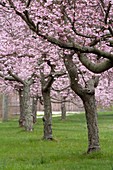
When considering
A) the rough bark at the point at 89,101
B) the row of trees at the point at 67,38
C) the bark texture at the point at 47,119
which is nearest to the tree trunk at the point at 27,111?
the row of trees at the point at 67,38

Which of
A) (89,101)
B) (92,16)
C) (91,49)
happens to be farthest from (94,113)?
(91,49)

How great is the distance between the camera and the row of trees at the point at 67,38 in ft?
31.9

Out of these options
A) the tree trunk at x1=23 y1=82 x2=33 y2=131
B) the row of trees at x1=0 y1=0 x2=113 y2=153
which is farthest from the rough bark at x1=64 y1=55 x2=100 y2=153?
the tree trunk at x1=23 y1=82 x2=33 y2=131

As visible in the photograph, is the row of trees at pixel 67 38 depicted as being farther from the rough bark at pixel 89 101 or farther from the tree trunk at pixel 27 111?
the tree trunk at pixel 27 111

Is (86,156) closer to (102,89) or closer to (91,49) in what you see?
(91,49)

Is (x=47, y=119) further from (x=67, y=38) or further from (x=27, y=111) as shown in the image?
(x=67, y=38)

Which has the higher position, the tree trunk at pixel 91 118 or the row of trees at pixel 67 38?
the row of trees at pixel 67 38

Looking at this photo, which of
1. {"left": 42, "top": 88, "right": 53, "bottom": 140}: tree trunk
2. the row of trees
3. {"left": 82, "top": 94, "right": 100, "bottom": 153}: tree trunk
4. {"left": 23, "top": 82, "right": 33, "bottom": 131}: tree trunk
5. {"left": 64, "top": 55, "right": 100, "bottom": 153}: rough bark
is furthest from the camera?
{"left": 23, "top": 82, "right": 33, "bottom": 131}: tree trunk

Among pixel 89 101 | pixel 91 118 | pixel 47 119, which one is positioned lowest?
pixel 91 118

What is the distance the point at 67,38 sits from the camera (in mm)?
11227

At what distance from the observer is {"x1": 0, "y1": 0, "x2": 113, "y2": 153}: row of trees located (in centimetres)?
973

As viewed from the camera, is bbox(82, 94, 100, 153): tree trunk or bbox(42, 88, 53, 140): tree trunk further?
bbox(42, 88, 53, 140): tree trunk

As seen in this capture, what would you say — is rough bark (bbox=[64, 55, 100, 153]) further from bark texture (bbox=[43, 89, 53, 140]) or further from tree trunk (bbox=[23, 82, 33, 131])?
tree trunk (bbox=[23, 82, 33, 131])

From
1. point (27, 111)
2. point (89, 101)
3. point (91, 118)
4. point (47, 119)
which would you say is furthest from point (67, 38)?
point (27, 111)
